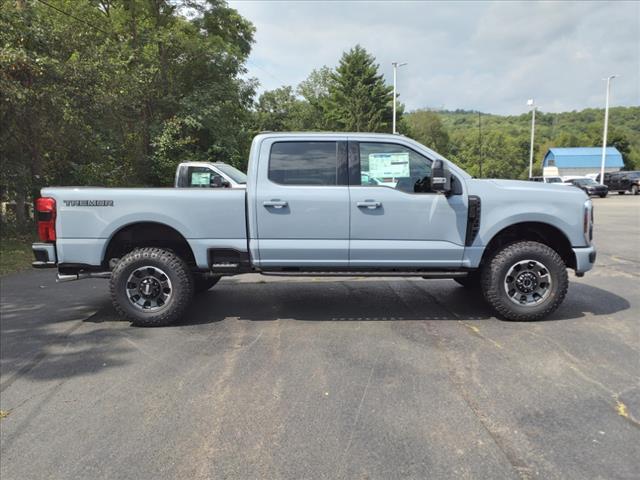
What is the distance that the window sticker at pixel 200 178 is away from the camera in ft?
38.1

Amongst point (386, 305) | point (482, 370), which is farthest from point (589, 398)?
point (386, 305)

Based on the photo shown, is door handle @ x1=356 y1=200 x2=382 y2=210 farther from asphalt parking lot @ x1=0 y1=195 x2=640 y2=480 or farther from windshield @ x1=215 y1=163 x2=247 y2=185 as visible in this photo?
windshield @ x1=215 y1=163 x2=247 y2=185

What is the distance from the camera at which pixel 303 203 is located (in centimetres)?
529

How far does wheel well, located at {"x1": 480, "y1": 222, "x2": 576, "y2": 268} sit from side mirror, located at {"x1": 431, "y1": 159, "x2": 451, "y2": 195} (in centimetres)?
89

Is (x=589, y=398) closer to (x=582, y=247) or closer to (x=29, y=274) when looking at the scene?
(x=582, y=247)

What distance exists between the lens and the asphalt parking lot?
289 cm

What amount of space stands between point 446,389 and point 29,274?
7.85 meters

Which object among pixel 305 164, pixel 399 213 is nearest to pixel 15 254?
pixel 305 164

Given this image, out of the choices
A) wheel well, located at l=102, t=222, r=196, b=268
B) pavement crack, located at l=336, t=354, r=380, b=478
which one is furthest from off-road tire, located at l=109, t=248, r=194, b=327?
pavement crack, located at l=336, t=354, r=380, b=478

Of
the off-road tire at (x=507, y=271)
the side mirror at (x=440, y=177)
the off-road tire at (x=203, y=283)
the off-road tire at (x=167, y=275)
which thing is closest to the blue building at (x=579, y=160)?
the off-road tire at (x=507, y=271)

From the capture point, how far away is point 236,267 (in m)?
5.46

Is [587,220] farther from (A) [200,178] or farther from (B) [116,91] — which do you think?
(B) [116,91]

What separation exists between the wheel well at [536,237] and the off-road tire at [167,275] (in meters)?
3.24

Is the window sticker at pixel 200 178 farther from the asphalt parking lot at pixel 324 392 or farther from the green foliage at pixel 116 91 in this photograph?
the asphalt parking lot at pixel 324 392
